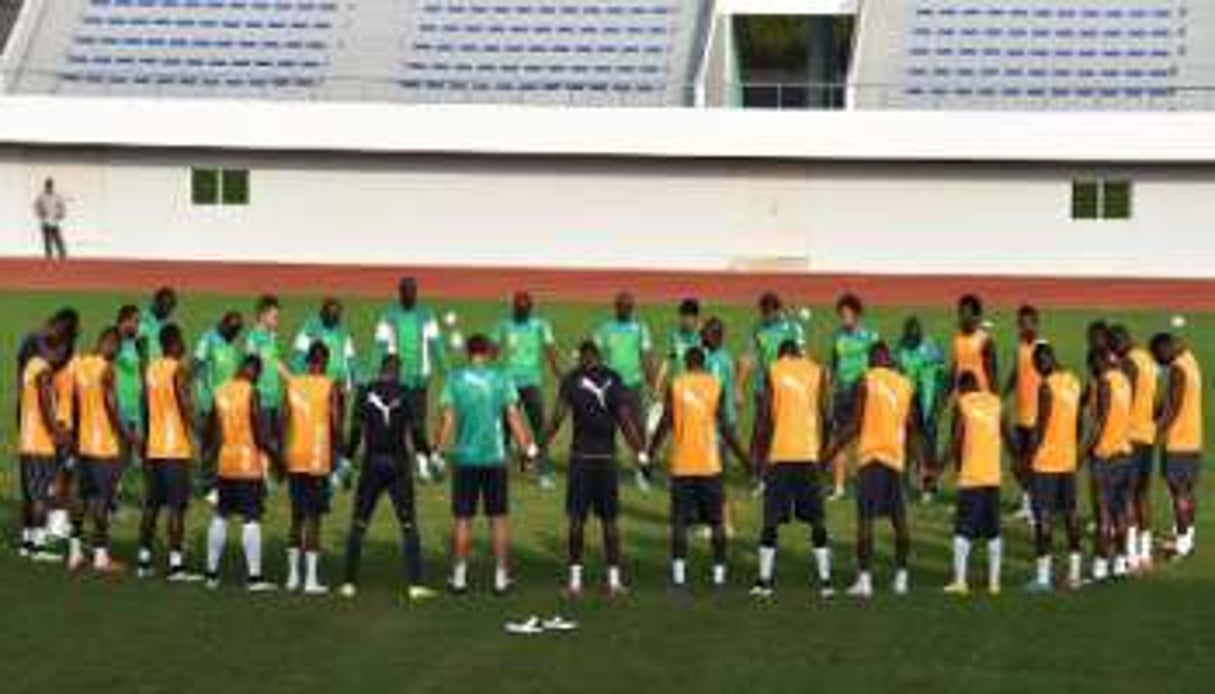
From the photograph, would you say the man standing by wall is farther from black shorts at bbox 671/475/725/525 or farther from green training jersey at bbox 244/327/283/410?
black shorts at bbox 671/475/725/525

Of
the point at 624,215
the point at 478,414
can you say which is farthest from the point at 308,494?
the point at 624,215

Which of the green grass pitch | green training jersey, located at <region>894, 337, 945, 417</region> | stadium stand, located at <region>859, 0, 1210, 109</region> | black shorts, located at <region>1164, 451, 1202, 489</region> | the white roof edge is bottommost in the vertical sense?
the green grass pitch

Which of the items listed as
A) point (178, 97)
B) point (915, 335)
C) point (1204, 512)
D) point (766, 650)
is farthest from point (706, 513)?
point (178, 97)

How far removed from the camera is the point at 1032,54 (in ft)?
183

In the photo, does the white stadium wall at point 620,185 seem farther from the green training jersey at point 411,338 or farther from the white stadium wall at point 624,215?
the green training jersey at point 411,338

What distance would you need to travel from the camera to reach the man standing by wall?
52.8m

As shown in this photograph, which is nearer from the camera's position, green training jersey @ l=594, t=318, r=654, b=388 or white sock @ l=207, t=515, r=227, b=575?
white sock @ l=207, t=515, r=227, b=575

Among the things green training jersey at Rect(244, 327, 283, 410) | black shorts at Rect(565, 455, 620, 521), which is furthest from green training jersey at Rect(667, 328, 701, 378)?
black shorts at Rect(565, 455, 620, 521)

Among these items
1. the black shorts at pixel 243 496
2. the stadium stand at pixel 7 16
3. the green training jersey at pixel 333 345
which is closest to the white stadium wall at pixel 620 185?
the stadium stand at pixel 7 16

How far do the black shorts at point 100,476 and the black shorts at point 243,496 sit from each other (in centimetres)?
129

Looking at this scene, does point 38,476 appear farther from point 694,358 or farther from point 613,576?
point 694,358

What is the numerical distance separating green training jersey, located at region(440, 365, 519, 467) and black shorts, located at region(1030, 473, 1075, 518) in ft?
13.2

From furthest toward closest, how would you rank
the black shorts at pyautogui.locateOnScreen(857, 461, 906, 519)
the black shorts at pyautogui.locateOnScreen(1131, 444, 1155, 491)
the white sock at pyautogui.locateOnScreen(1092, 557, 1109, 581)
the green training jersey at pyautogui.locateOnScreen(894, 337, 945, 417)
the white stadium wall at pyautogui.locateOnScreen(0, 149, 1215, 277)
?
the white stadium wall at pyautogui.locateOnScreen(0, 149, 1215, 277)
the green training jersey at pyautogui.locateOnScreen(894, 337, 945, 417)
the black shorts at pyautogui.locateOnScreen(1131, 444, 1155, 491)
the white sock at pyautogui.locateOnScreen(1092, 557, 1109, 581)
the black shorts at pyautogui.locateOnScreen(857, 461, 906, 519)

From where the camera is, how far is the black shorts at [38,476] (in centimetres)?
2045
